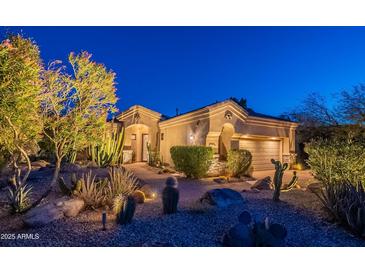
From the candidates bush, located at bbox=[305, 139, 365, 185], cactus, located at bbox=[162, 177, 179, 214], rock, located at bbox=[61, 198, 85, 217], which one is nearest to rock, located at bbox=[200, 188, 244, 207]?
cactus, located at bbox=[162, 177, 179, 214]

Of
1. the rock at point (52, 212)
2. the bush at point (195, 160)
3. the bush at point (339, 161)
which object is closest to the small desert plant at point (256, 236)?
the rock at point (52, 212)

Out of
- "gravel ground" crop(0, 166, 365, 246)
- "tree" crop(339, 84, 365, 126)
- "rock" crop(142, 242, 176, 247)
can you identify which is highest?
"tree" crop(339, 84, 365, 126)

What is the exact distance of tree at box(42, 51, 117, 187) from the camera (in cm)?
535

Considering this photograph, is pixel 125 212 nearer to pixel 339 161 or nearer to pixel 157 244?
pixel 157 244

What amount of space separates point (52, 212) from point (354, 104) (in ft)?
43.8

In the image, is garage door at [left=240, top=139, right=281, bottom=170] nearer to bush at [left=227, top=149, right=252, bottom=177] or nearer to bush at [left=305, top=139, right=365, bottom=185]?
bush at [left=227, top=149, right=252, bottom=177]

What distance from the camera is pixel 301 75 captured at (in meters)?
7.09

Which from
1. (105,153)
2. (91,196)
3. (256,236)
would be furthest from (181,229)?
(105,153)

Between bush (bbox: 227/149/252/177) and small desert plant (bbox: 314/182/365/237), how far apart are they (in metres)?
5.38

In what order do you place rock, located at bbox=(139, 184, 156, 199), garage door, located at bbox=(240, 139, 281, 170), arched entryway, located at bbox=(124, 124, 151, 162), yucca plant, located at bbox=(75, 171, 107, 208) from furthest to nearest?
arched entryway, located at bbox=(124, 124, 151, 162) → garage door, located at bbox=(240, 139, 281, 170) → rock, located at bbox=(139, 184, 156, 199) → yucca plant, located at bbox=(75, 171, 107, 208)

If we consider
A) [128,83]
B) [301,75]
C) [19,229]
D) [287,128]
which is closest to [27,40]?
[128,83]

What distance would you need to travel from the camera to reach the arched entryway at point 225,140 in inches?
446

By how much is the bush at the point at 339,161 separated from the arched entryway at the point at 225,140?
4502 mm

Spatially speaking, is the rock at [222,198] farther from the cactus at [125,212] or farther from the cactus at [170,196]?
the cactus at [125,212]
